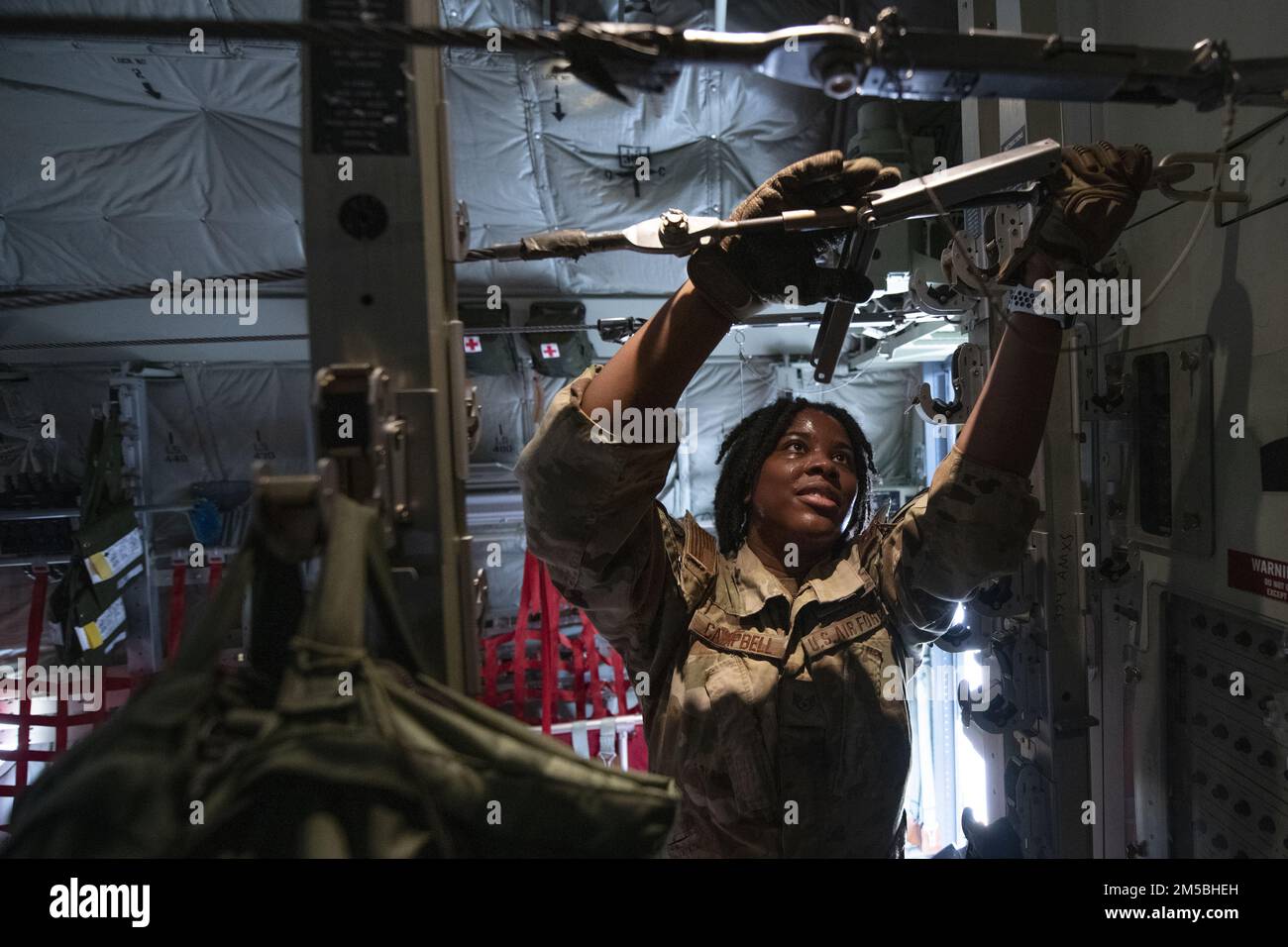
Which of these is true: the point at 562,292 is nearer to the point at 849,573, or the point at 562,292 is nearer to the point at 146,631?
the point at 849,573

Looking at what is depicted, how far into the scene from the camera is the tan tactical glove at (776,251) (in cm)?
104

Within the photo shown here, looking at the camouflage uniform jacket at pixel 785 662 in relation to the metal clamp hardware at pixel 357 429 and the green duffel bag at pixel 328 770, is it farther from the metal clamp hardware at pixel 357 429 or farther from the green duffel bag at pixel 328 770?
the green duffel bag at pixel 328 770

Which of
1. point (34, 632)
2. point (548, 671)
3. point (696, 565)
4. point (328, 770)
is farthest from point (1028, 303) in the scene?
point (34, 632)

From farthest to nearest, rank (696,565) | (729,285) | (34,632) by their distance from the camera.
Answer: (34,632) → (696,565) → (729,285)

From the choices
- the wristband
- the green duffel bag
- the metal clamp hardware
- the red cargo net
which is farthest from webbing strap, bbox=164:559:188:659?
the wristband

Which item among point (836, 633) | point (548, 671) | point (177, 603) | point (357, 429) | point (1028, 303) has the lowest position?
point (548, 671)

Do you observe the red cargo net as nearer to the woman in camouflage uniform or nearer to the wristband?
the woman in camouflage uniform

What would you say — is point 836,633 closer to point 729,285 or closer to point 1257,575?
point 729,285

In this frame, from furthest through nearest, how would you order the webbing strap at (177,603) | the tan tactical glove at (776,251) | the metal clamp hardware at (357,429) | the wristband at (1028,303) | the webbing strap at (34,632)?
1. the webbing strap at (177,603)
2. the webbing strap at (34,632)
3. the wristband at (1028,303)
4. the tan tactical glove at (776,251)
5. the metal clamp hardware at (357,429)

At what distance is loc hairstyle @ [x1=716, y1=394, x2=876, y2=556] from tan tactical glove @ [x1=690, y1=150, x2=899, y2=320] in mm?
547

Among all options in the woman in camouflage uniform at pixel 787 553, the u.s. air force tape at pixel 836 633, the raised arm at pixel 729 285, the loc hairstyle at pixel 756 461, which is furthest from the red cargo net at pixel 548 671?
the raised arm at pixel 729 285

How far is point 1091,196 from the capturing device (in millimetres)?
1087

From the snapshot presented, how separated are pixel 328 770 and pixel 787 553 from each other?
115 cm

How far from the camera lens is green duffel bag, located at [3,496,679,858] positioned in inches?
20.5
